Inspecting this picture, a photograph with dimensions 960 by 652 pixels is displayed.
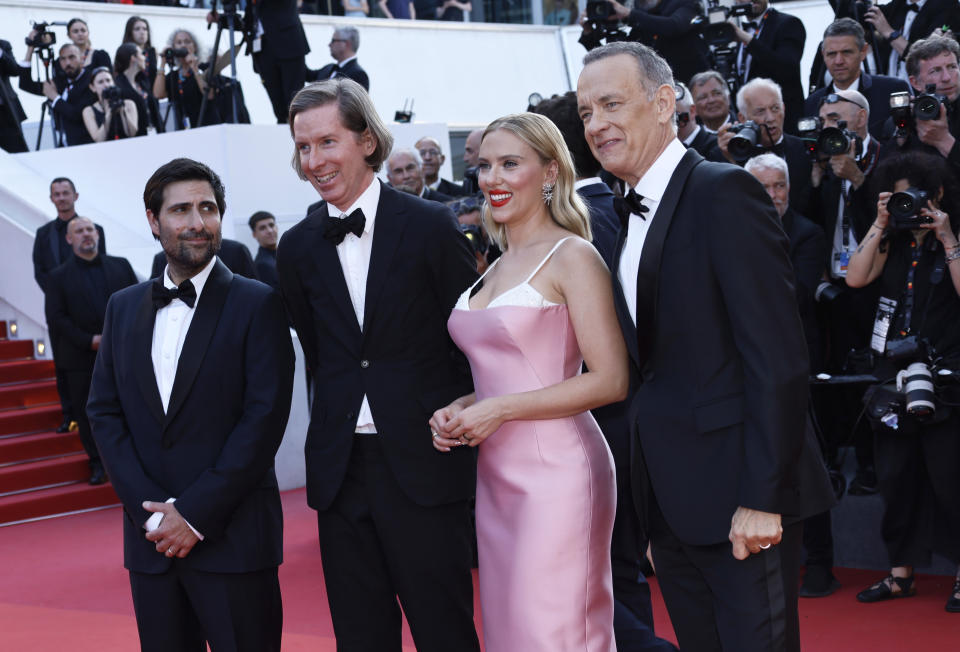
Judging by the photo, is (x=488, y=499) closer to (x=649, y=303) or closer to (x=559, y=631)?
(x=559, y=631)

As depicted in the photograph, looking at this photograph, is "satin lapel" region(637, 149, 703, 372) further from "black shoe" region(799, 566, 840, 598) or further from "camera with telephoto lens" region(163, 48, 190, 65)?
"camera with telephoto lens" region(163, 48, 190, 65)

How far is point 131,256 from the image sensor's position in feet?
30.8

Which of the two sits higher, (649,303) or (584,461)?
(649,303)

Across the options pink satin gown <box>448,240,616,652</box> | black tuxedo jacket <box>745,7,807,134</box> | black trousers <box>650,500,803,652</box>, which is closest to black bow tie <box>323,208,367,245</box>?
pink satin gown <box>448,240,616,652</box>

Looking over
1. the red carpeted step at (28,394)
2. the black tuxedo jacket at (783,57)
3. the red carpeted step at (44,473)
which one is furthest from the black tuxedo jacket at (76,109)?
the black tuxedo jacket at (783,57)

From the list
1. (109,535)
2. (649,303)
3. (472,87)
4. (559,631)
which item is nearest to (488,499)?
(559,631)

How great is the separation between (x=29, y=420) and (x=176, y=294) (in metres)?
6.13

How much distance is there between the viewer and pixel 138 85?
10742 mm

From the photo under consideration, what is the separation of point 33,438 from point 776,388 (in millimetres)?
7260

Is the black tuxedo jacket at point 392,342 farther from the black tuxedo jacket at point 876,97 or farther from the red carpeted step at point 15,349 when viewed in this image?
the red carpeted step at point 15,349

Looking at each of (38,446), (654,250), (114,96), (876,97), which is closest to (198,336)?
(654,250)

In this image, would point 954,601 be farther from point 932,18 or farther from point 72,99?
point 72,99

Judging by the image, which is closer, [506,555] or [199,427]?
[506,555]

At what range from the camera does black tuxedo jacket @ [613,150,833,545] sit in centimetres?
217
